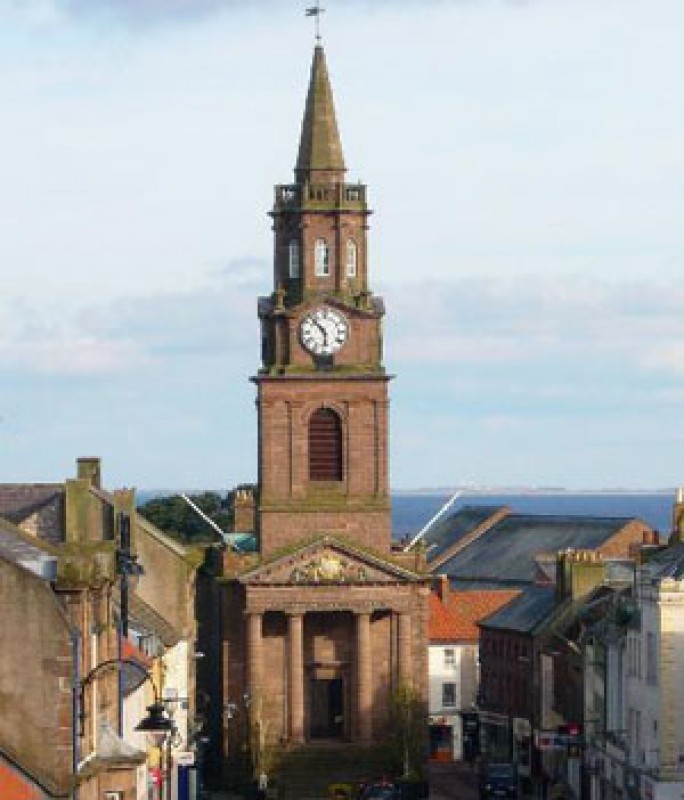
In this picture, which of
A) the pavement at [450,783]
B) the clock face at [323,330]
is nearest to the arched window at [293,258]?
the clock face at [323,330]

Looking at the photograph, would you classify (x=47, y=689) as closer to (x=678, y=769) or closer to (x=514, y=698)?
(x=678, y=769)

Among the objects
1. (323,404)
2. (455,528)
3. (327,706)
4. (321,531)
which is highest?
(323,404)

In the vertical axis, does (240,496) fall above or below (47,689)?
above

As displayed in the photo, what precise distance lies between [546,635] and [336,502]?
34.4 feet

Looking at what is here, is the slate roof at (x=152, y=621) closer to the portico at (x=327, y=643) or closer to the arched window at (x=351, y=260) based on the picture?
the portico at (x=327, y=643)

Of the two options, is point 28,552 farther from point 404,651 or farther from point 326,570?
point 404,651

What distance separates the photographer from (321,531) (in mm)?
113375

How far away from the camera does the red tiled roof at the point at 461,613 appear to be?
143 metres

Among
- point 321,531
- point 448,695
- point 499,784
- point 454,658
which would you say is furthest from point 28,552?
point 454,658

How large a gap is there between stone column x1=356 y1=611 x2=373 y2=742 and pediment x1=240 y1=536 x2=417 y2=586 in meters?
1.78

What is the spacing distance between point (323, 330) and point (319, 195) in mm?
5720

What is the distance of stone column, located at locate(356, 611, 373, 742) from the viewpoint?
113m

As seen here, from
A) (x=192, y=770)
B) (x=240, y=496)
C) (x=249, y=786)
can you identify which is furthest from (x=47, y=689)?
(x=240, y=496)

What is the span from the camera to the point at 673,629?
8619cm
